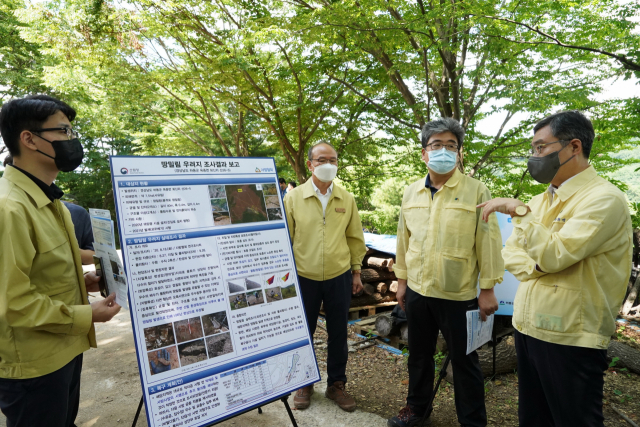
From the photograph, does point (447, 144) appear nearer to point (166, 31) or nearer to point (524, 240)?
point (524, 240)

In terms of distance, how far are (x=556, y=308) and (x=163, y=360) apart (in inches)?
80.5

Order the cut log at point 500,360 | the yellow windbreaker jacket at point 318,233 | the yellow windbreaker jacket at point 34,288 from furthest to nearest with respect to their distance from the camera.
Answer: the cut log at point 500,360
the yellow windbreaker jacket at point 318,233
the yellow windbreaker jacket at point 34,288

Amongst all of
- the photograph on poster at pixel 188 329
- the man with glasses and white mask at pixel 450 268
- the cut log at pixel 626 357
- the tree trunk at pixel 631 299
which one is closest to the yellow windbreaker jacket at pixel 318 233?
the man with glasses and white mask at pixel 450 268

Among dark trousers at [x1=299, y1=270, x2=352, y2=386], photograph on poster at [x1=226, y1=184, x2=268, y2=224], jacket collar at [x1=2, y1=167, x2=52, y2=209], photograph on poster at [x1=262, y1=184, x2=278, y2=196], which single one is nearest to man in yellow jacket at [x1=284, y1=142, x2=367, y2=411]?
dark trousers at [x1=299, y1=270, x2=352, y2=386]

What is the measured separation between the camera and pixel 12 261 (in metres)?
1.51

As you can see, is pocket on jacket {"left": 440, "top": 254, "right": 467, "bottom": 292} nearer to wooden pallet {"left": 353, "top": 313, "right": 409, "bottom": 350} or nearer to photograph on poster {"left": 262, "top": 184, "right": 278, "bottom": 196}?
photograph on poster {"left": 262, "top": 184, "right": 278, "bottom": 196}

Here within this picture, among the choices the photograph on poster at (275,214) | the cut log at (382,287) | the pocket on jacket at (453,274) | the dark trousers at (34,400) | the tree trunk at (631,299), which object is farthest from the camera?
the cut log at (382,287)

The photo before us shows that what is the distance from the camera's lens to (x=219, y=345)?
204 cm

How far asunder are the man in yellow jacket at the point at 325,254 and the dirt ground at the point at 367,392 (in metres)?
0.32

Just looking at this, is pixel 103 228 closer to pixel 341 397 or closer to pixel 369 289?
pixel 341 397

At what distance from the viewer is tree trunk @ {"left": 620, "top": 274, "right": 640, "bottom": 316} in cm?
570

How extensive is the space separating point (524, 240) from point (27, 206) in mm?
2391

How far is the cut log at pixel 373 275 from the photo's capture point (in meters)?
5.79

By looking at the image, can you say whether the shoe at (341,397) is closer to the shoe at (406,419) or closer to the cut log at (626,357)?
the shoe at (406,419)
